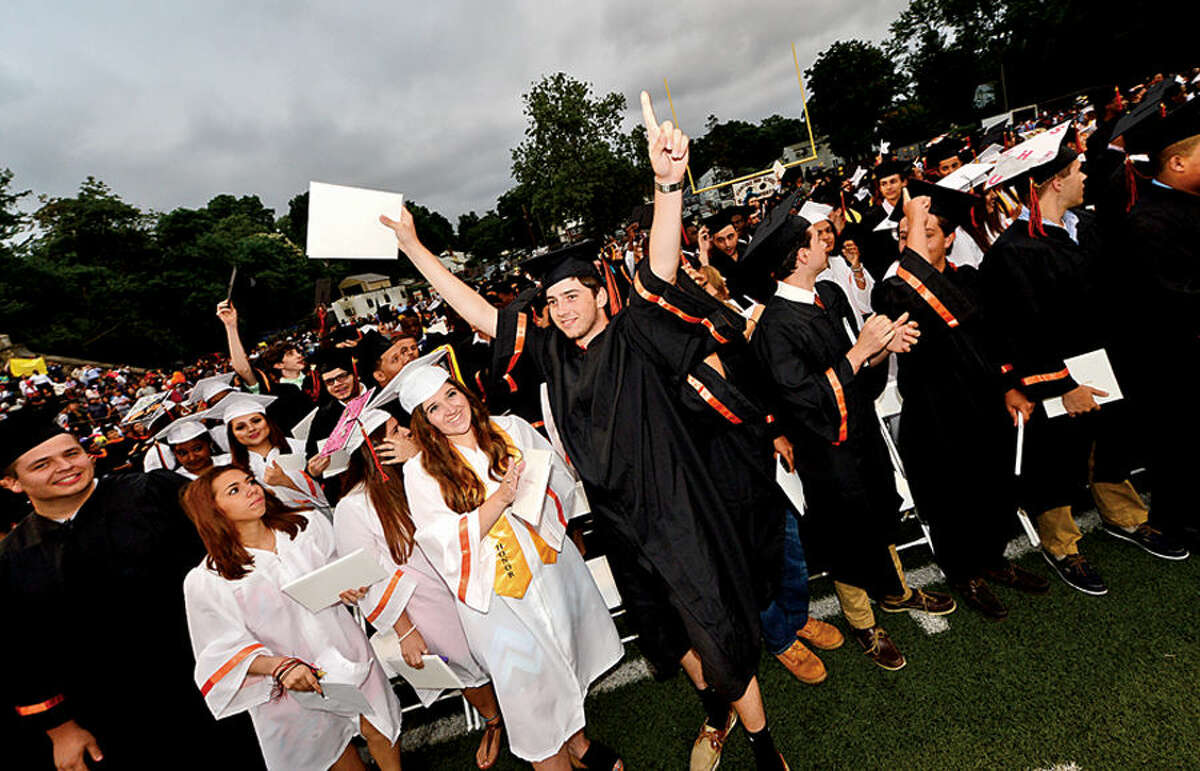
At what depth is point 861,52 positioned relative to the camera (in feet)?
174

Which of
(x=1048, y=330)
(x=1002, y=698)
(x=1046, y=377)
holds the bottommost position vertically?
(x=1002, y=698)

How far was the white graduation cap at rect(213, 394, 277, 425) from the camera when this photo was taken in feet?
12.2

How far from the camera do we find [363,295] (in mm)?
70938

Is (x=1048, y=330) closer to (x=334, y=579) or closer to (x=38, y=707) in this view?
(x=334, y=579)

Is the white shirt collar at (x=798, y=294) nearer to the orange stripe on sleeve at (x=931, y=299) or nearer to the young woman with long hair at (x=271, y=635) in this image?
the orange stripe on sleeve at (x=931, y=299)

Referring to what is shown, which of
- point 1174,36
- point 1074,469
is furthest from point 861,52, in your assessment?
point 1074,469

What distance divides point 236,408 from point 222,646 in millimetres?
1958

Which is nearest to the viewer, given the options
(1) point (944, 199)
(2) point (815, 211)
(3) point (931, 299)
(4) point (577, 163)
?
(3) point (931, 299)

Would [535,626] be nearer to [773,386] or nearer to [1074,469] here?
[773,386]

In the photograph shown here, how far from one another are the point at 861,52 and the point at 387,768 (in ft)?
224

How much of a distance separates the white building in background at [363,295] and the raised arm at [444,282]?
67.4m

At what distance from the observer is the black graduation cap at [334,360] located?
4566 mm

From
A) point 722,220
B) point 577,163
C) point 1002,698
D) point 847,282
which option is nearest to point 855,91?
point 577,163

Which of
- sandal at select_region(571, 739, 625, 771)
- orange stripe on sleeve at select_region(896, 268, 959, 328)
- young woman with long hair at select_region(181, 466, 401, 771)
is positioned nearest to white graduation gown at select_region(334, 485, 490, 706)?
young woman with long hair at select_region(181, 466, 401, 771)
